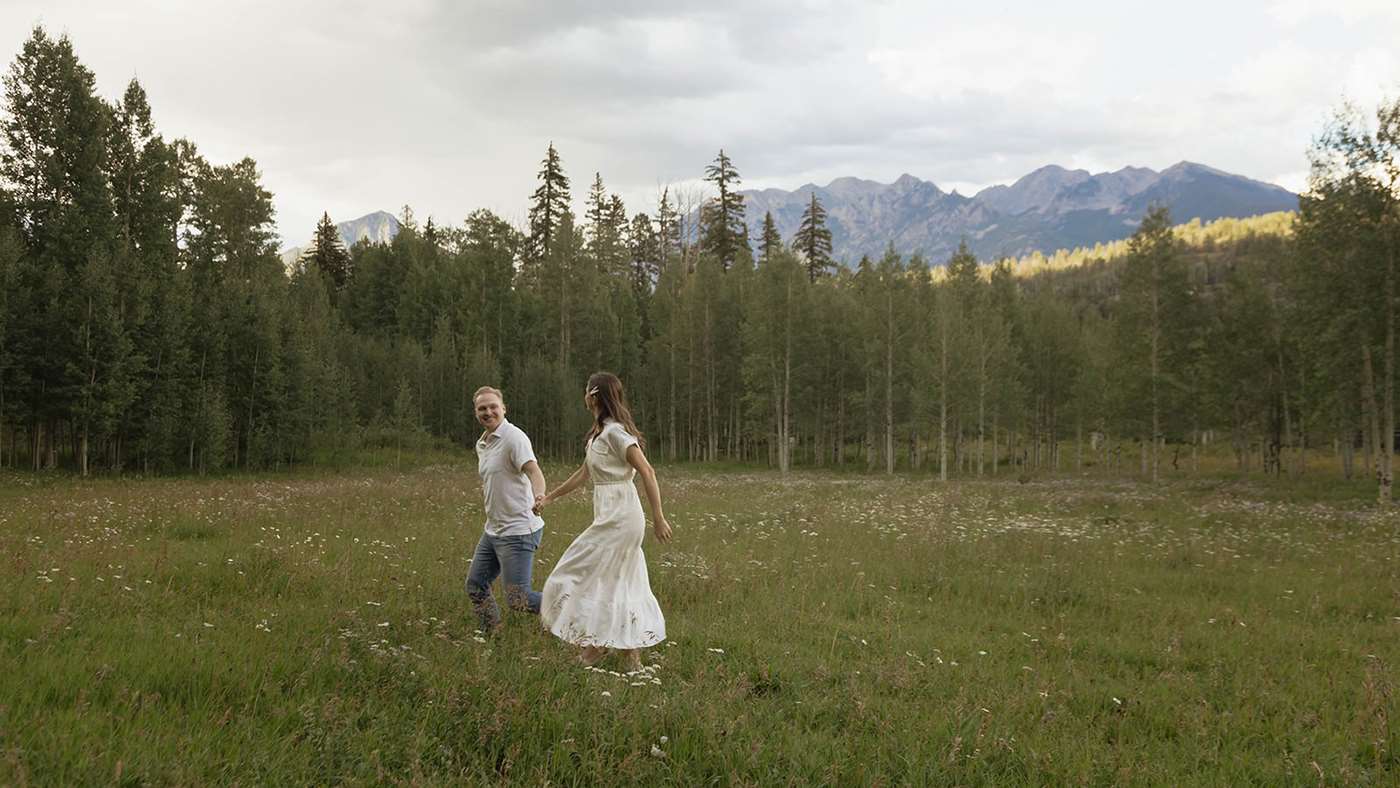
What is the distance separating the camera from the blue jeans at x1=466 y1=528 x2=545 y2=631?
680 cm

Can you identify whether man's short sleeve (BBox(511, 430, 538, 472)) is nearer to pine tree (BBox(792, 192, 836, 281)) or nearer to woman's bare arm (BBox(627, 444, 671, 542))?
woman's bare arm (BBox(627, 444, 671, 542))

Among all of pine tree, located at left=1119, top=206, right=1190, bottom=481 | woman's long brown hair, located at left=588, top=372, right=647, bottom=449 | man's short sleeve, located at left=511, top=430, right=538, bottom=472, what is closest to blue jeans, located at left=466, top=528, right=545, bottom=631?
man's short sleeve, located at left=511, top=430, right=538, bottom=472

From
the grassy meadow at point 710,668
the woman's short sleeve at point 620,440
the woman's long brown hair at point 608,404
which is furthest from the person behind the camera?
the woman's long brown hair at point 608,404

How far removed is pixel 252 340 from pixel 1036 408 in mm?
55327

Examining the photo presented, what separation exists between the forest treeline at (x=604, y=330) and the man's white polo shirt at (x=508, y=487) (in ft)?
102

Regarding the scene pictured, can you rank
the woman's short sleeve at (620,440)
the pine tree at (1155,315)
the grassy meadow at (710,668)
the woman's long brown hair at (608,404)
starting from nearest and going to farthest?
the grassy meadow at (710,668)
the woman's short sleeve at (620,440)
the woman's long brown hair at (608,404)
the pine tree at (1155,315)

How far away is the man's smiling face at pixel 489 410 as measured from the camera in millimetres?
7422

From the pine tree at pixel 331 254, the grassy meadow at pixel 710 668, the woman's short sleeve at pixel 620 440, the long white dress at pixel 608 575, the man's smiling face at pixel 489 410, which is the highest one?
the pine tree at pixel 331 254

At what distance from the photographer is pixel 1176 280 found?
129 ft

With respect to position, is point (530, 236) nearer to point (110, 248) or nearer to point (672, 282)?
point (672, 282)

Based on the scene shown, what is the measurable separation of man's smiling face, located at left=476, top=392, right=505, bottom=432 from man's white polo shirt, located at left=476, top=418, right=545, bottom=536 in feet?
0.52

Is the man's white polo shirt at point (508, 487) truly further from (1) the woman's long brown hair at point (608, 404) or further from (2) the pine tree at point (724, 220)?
(2) the pine tree at point (724, 220)

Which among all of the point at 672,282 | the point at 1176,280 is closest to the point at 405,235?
the point at 672,282

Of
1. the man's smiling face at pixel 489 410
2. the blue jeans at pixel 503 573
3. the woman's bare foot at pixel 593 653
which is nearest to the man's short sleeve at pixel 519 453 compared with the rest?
Answer: the man's smiling face at pixel 489 410
